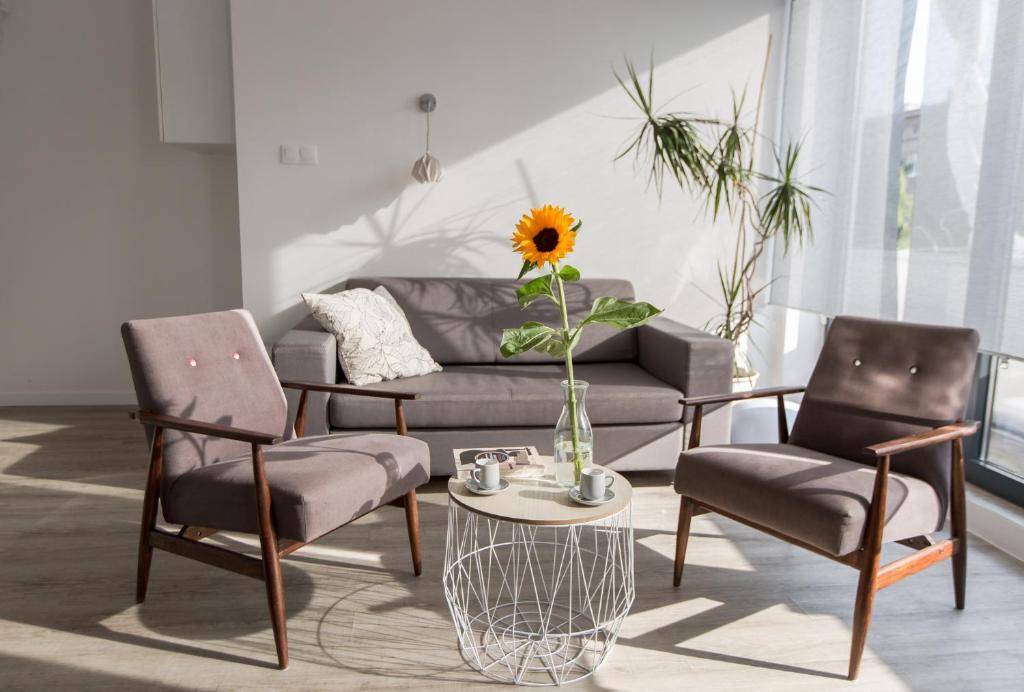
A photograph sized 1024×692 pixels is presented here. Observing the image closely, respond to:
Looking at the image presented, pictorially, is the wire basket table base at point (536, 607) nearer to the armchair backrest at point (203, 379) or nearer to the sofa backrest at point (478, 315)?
the armchair backrest at point (203, 379)

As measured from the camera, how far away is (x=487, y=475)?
195 cm

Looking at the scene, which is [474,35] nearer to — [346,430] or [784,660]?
[346,430]

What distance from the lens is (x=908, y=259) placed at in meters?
3.20

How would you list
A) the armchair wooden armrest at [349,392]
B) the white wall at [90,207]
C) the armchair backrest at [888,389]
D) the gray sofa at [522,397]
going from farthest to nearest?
the white wall at [90,207], the gray sofa at [522,397], the armchair wooden armrest at [349,392], the armchair backrest at [888,389]

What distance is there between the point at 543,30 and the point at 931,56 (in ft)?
6.41

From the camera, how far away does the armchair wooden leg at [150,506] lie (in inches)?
83.5

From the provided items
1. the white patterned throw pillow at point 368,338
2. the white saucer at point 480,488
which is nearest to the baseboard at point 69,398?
the white patterned throw pillow at point 368,338

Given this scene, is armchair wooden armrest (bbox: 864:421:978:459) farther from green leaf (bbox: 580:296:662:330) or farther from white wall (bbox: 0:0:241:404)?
white wall (bbox: 0:0:241:404)

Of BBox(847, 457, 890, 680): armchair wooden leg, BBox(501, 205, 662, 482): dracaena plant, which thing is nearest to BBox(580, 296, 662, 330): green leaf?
BBox(501, 205, 662, 482): dracaena plant

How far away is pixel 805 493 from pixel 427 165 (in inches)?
106

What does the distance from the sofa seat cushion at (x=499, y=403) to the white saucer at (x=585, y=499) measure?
1.24 metres

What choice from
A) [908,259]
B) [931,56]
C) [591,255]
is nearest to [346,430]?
[591,255]

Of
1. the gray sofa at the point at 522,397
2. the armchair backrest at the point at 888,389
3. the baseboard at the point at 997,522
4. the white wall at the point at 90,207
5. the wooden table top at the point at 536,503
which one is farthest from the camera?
the white wall at the point at 90,207

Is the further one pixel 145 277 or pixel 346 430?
pixel 145 277
